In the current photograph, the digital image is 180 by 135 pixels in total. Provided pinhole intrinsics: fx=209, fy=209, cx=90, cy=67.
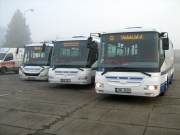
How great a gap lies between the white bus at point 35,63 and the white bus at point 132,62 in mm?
6918

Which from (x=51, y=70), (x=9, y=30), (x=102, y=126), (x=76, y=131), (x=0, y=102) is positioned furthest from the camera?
(x=9, y=30)

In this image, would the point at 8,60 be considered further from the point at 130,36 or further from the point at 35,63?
the point at 130,36

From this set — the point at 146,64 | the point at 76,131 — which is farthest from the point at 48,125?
the point at 146,64

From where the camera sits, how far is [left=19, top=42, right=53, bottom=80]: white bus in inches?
561

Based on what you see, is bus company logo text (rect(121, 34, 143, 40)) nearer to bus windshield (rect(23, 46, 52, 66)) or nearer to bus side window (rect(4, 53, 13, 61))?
bus windshield (rect(23, 46, 52, 66))

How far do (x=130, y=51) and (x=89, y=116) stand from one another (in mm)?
2938

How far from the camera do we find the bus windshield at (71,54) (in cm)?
1074

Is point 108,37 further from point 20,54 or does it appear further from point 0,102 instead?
point 20,54

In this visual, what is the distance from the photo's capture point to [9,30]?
204ft

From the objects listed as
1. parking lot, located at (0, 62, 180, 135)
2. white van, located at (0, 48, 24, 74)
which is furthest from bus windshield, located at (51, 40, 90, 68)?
white van, located at (0, 48, 24, 74)

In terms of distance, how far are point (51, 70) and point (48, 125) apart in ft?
19.4

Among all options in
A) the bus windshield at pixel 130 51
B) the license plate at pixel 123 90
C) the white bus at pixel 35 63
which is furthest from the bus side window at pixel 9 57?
the license plate at pixel 123 90

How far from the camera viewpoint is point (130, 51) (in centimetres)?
766

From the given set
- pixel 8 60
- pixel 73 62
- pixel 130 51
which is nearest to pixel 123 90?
pixel 130 51
